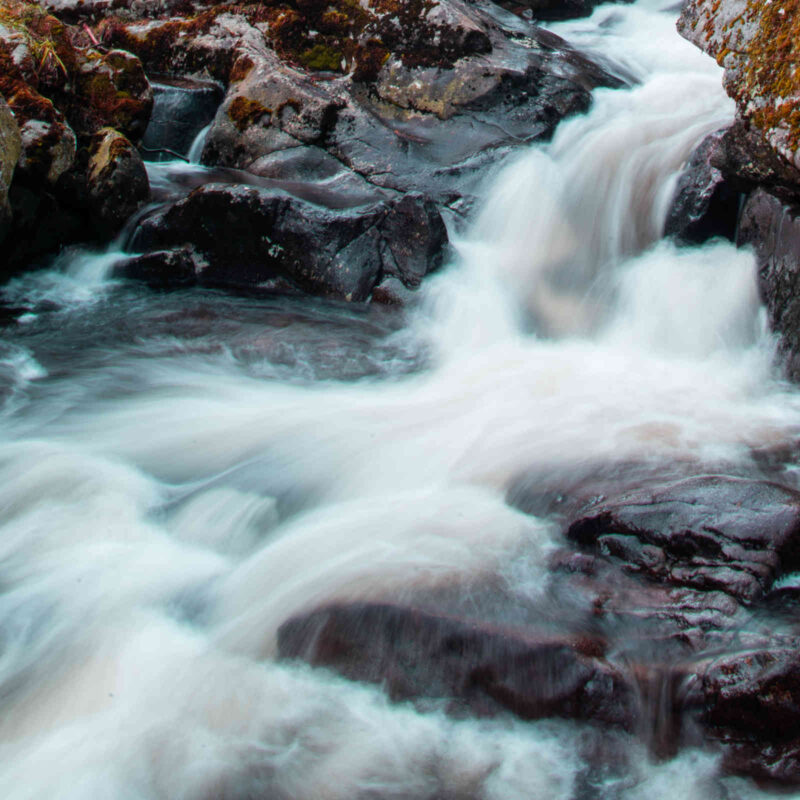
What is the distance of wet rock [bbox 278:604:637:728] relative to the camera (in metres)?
2.86

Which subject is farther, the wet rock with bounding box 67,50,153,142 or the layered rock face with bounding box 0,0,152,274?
the wet rock with bounding box 67,50,153,142

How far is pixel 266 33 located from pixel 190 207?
4.13 m

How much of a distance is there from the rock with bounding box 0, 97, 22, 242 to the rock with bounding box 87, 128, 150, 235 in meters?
0.81

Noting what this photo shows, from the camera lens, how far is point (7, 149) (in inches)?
249

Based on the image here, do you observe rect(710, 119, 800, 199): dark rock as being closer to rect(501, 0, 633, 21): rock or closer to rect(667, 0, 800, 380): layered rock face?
rect(667, 0, 800, 380): layered rock face

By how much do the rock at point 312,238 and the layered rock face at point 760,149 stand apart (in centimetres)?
233

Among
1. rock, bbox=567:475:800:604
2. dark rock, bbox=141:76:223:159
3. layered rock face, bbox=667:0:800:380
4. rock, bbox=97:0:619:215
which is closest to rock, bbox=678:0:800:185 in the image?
layered rock face, bbox=667:0:800:380

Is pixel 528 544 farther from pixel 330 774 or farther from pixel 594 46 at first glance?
pixel 594 46

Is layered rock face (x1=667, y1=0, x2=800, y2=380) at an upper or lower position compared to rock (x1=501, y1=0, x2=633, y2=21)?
lower

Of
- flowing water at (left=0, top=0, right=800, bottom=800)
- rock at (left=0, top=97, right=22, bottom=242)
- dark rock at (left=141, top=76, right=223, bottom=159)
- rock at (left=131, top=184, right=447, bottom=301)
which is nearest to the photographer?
flowing water at (left=0, top=0, right=800, bottom=800)

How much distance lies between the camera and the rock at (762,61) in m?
4.68

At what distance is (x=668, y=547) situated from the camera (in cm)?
335

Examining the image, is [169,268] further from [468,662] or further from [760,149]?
[468,662]

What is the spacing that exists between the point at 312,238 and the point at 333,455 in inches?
106
